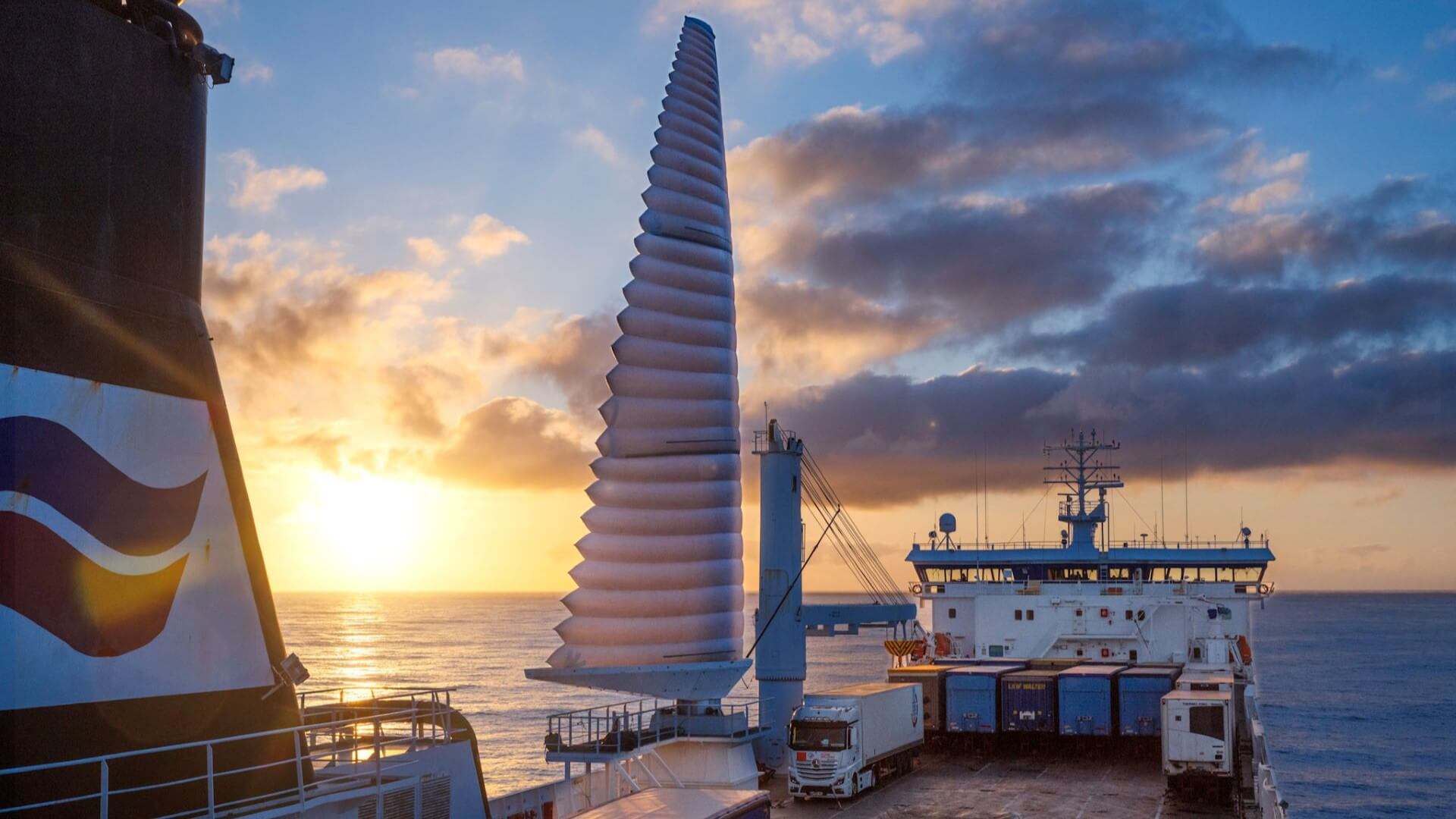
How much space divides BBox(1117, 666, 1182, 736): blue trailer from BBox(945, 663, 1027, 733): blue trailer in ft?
15.0

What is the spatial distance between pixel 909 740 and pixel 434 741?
28.4 metres

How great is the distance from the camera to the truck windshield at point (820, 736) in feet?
122

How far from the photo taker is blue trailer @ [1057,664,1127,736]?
47.4 meters

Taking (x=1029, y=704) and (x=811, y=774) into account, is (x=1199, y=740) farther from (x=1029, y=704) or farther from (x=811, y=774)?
(x=811, y=774)

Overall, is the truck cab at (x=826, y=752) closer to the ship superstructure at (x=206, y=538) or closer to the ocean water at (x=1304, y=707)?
the ship superstructure at (x=206, y=538)

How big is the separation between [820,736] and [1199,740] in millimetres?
11308

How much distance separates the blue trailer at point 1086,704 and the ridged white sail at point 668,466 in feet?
62.8

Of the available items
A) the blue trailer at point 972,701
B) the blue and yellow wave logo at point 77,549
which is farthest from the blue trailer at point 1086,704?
the blue and yellow wave logo at point 77,549

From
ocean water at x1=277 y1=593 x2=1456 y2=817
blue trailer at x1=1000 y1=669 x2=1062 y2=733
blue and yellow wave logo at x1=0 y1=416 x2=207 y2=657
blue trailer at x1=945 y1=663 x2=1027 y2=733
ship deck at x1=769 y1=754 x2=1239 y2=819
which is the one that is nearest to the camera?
blue and yellow wave logo at x1=0 y1=416 x2=207 y2=657

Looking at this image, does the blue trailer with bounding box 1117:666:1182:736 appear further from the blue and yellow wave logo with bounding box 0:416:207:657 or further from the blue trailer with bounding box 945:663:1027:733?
the blue and yellow wave logo with bounding box 0:416:207:657

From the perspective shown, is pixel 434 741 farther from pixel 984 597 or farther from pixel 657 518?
Result: pixel 984 597

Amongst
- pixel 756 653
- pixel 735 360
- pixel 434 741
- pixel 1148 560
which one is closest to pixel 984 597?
pixel 1148 560

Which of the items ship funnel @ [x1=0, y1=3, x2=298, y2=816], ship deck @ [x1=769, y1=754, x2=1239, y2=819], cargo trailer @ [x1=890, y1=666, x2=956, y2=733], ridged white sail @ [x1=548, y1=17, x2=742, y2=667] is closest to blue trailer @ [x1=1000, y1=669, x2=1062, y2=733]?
ship deck @ [x1=769, y1=754, x2=1239, y2=819]

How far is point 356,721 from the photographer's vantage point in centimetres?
1533
